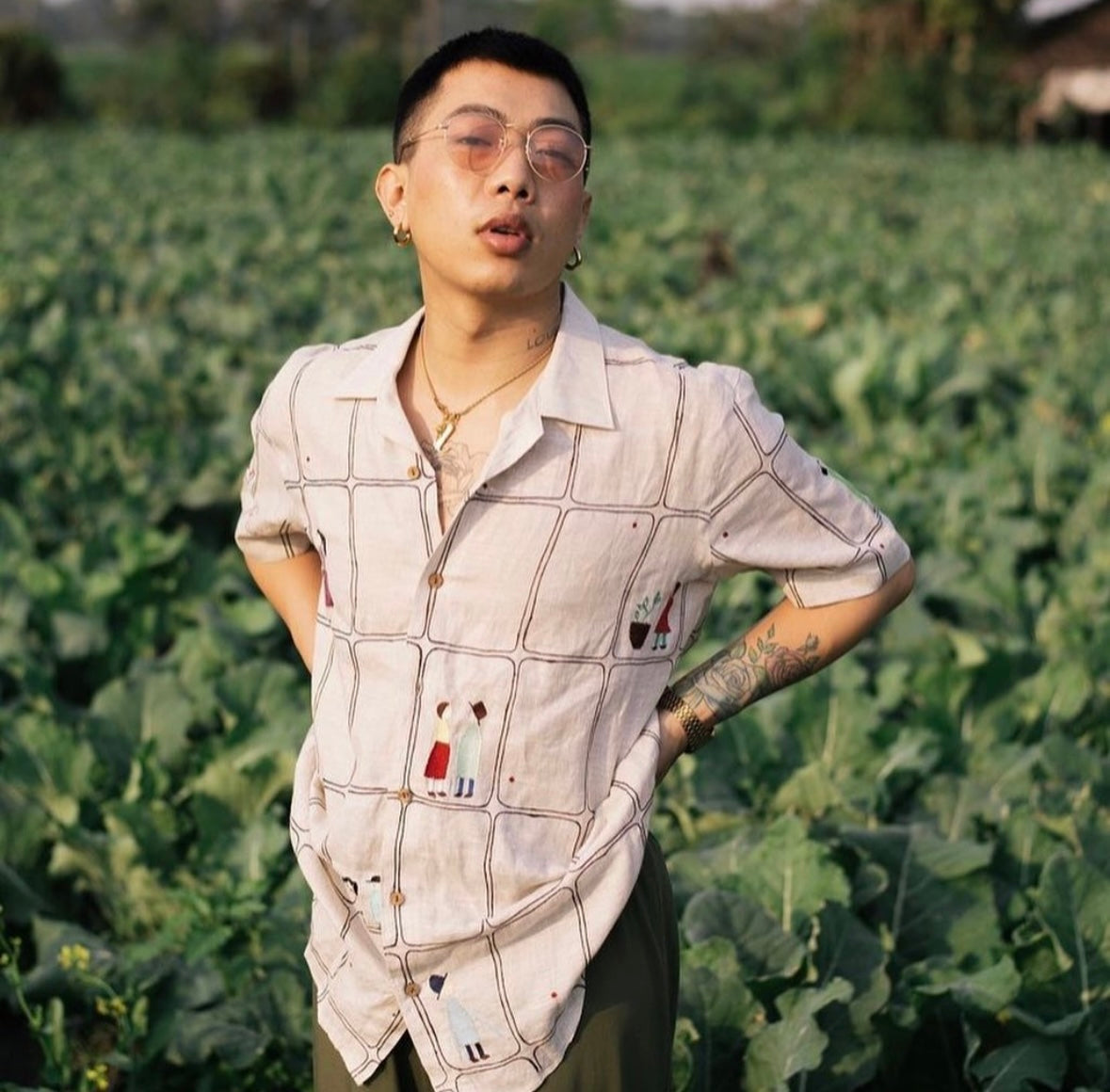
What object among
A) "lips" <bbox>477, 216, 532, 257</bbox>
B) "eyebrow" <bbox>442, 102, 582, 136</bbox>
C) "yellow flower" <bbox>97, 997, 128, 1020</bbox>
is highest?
"eyebrow" <bbox>442, 102, 582, 136</bbox>

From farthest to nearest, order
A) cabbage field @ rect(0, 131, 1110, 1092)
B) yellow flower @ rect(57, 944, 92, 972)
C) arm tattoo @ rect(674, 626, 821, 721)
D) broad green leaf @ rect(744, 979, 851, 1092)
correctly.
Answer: cabbage field @ rect(0, 131, 1110, 1092) → yellow flower @ rect(57, 944, 92, 972) → broad green leaf @ rect(744, 979, 851, 1092) → arm tattoo @ rect(674, 626, 821, 721)

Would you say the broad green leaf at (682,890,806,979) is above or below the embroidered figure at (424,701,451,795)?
below

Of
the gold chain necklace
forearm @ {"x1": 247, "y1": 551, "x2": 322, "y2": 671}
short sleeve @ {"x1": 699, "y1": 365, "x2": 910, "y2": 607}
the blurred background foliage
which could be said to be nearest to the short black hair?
the gold chain necklace

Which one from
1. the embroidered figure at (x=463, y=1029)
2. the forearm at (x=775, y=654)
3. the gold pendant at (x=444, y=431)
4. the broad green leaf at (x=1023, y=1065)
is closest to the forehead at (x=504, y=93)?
the gold pendant at (x=444, y=431)

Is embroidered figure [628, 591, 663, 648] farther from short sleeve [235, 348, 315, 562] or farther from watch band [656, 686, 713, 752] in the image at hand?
short sleeve [235, 348, 315, 562]

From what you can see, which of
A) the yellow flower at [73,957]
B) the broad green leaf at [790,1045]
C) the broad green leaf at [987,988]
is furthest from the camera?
the broad green leaf at [987,988]

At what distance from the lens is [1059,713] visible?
438cm

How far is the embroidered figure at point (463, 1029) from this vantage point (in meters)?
1.92

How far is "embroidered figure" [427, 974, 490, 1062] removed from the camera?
1.92m

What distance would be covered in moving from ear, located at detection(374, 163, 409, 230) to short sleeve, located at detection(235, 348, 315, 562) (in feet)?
0.69

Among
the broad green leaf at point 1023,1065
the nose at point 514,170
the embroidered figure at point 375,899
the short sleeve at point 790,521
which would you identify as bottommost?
the broad green leaf at point 1023,1065

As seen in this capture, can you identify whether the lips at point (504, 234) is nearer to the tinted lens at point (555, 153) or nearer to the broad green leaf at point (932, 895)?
the tinted lens at point (555, 153)

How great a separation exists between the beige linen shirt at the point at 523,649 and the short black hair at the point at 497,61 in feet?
0.85

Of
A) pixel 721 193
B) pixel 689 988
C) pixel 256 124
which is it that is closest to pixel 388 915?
pixel 689 988
